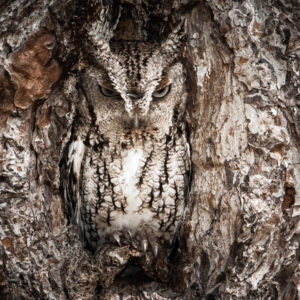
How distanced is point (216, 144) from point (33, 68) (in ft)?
3.21

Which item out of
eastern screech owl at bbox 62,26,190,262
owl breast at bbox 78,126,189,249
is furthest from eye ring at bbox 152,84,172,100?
owl breast at bbox 78,126,189,249

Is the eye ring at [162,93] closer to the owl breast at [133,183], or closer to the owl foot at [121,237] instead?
the owl breast at [133,183]

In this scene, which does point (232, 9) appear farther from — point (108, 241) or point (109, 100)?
point (108, 241)

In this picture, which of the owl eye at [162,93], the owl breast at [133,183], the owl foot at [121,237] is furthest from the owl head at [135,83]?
the owl foot at [121,237]

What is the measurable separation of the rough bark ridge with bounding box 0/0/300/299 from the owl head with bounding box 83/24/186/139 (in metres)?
0.13

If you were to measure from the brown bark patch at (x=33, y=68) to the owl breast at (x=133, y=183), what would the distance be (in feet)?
1.46

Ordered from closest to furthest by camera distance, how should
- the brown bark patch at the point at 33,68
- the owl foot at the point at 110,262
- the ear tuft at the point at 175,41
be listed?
the brown bark patch at the point at 33,68
the ear tuft at the point at 175,41
the owl foot at the point at 110,262

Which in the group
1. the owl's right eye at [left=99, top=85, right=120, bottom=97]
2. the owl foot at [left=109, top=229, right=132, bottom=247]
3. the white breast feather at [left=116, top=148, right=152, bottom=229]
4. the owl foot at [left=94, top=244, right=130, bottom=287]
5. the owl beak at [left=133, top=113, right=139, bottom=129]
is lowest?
the owl foot at [left=94, top=244, right=130, bottom=287]

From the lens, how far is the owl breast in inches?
88.0

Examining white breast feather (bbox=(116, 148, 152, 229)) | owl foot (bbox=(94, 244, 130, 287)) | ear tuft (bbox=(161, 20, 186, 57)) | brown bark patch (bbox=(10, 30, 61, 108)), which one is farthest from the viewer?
white breast feather (bbox=(116, 148, 152, 229))

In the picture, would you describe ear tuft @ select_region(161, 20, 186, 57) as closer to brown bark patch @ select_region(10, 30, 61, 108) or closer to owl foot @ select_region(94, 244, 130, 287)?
brown bark patch @ select_region(10, 30, 61, 108)

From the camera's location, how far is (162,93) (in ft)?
6.79

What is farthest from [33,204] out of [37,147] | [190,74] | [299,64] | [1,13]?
[299,64]

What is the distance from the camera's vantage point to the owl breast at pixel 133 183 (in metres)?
2.23
